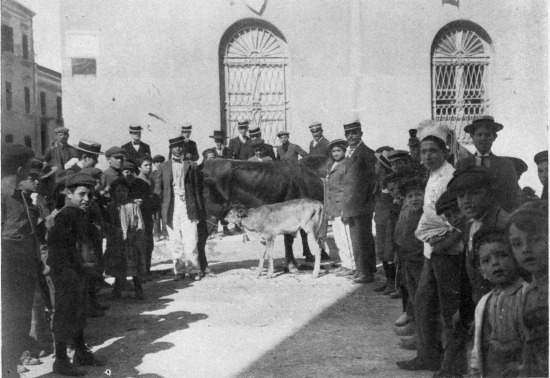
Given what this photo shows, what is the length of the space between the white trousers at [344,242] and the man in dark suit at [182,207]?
1.74m

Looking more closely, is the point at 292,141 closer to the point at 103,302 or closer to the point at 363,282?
the point at 363,282

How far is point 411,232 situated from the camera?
4.72m

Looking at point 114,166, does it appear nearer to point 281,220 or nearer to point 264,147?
point 281,220

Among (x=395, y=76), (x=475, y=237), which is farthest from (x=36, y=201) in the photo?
(x=395, y=76)

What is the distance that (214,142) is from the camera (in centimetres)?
1316

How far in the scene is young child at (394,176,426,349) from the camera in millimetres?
4688

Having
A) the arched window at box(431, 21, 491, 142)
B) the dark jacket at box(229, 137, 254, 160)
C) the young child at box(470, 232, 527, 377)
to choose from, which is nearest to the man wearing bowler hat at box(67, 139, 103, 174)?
the dark jacket at box(229, 137, 254, 160)

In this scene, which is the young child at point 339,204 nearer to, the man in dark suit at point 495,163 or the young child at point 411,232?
the man in dark suit at point 495,163

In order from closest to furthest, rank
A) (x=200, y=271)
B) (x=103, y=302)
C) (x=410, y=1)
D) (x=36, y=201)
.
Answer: (x=36, y=201) < (x=103, y=302) < (x=200, y=271) < (x=410, y=1)

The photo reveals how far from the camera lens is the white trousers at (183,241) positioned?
813 cm

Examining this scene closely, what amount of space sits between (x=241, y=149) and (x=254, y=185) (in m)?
3.44

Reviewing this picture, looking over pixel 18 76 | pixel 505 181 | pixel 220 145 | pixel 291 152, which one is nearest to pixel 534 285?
pixel 505 181

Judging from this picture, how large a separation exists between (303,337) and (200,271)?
3.09 meters

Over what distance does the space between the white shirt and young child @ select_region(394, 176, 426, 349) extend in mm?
368
